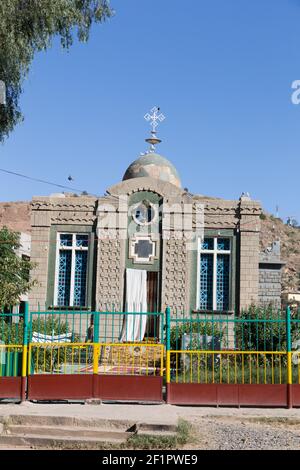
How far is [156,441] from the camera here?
8805mm

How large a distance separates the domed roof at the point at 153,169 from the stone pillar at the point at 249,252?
3392mm

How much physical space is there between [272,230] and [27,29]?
47305mm

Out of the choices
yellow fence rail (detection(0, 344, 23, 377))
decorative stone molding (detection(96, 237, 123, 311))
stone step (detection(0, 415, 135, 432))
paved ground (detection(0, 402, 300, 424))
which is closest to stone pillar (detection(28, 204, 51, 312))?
decorative stone molding (detection(96, 237, 123, 311))

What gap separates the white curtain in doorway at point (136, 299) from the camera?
1947cm

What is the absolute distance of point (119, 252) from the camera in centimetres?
2020

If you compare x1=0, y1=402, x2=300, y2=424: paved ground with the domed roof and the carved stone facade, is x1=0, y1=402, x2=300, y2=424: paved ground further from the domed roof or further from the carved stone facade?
the domed roof

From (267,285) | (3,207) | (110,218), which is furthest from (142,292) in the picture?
(3,207)

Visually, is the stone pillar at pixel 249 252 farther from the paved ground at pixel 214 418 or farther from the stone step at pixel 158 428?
the stone step at pixel 158 428

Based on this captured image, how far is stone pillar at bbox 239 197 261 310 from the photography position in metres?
19.7

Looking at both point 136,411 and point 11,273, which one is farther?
point 11,273

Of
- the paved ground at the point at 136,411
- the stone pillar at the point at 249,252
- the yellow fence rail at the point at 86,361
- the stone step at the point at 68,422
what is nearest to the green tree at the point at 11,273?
the yellow fence rail at the point at 86,361

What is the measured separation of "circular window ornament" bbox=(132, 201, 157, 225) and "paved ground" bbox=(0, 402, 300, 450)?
9.39m

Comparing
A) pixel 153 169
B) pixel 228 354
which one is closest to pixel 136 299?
pixel 153 169

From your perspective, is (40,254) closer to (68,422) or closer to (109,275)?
(109,275)
